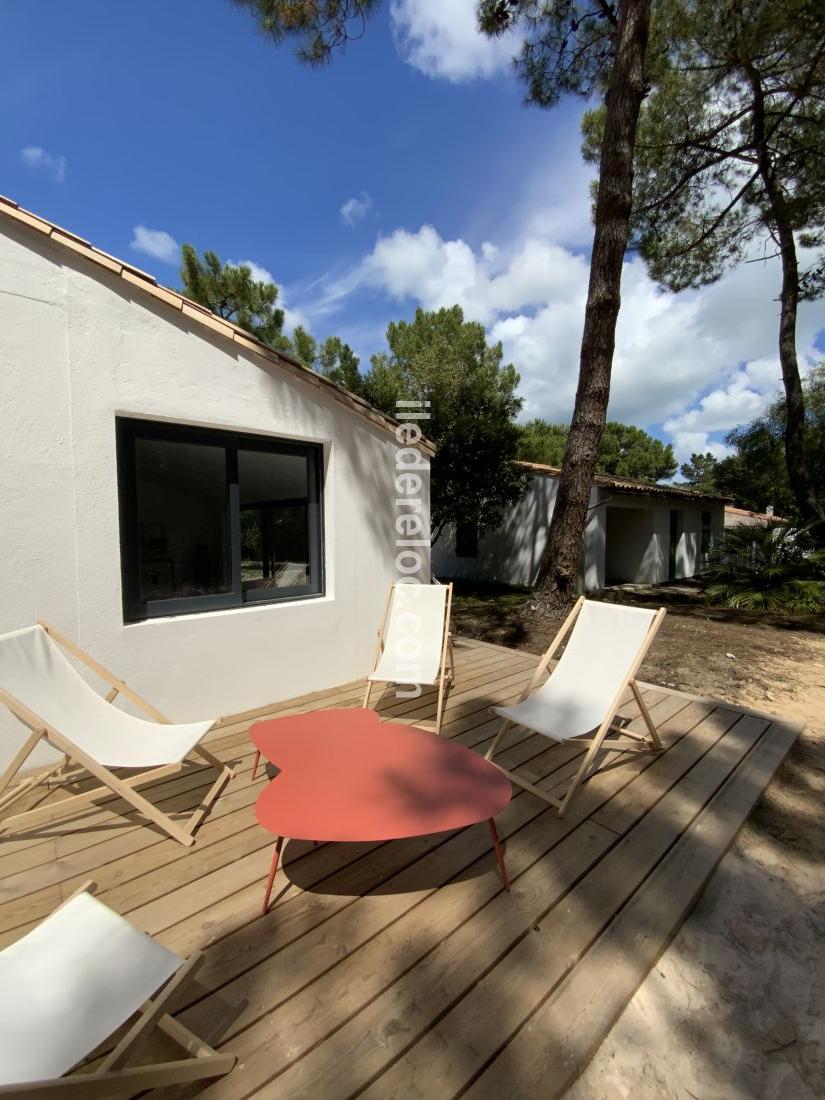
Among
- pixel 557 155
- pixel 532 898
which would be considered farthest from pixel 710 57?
pixel 532 898

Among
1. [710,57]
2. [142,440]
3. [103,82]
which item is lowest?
[142,440]

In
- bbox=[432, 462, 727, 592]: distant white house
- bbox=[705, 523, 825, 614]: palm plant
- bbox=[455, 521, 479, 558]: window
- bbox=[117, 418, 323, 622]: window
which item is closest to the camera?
bbox=[117, 418, 323, 622]: window

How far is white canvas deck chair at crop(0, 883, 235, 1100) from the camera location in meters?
0.99

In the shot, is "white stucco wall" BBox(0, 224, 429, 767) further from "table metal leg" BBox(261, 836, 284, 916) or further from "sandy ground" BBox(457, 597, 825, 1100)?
"sandy ground" BBox(457, 597, 825, 1100)

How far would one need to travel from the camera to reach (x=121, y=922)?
53.7 inches

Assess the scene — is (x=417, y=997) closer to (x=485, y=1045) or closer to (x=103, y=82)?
(x=485, y=1045)

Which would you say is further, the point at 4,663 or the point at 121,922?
the point at 4,663

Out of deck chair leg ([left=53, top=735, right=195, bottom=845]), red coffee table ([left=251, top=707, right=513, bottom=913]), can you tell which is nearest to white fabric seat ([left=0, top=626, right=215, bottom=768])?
deck chair leg ([left=53, top=735, right=195, bottom=845])

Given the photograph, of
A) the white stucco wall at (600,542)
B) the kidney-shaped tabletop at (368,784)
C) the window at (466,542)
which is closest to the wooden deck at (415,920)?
the kidney-shaped tabletop at (368,784)

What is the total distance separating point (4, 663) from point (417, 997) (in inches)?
88.6

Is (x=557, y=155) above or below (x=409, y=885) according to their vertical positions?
above

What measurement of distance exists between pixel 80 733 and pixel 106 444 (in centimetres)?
171

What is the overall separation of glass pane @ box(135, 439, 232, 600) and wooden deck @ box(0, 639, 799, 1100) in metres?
1.38

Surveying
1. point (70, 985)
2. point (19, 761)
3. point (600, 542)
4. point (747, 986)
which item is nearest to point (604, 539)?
point (600, 542)
